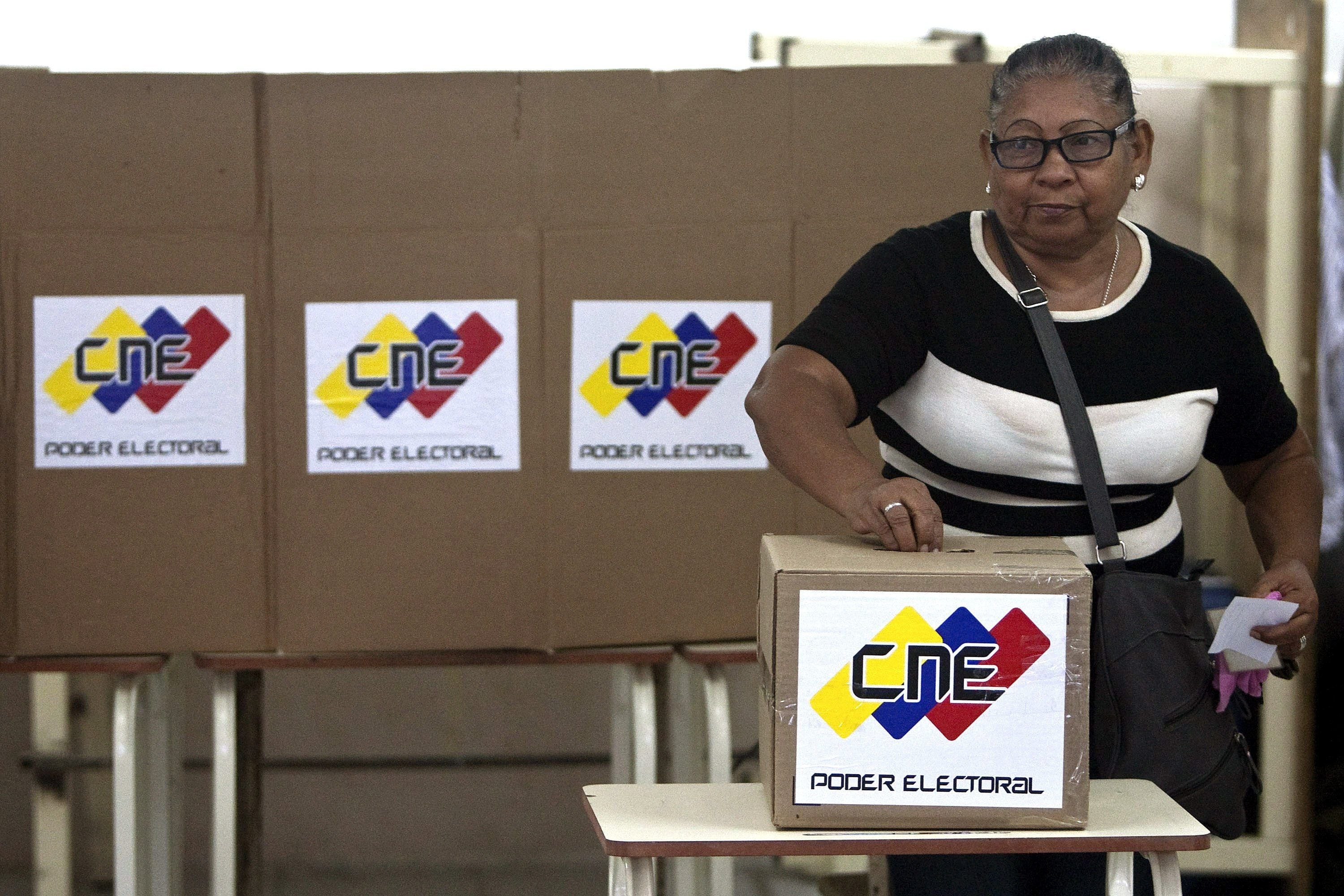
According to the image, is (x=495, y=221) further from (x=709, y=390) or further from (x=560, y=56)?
(x=560, y=56)

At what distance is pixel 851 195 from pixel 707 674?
75 centimetres

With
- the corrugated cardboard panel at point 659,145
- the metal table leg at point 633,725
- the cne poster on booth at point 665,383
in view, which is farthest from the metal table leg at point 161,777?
the corrugated cardboard panel at point 659,145

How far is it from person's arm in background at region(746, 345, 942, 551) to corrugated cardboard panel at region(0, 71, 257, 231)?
108cm

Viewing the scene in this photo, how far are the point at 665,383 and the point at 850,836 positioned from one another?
1092mm

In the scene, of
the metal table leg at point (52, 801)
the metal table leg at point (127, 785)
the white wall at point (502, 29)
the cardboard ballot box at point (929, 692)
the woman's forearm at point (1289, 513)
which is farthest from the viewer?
the white wall at point (502, 29)

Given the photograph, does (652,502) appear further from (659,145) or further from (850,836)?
(850,836)

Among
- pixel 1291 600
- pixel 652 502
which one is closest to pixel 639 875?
pixel 1291 600

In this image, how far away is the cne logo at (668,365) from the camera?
2191mm

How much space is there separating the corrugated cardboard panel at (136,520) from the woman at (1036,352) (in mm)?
1049

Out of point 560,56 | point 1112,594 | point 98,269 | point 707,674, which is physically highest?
point 560,56

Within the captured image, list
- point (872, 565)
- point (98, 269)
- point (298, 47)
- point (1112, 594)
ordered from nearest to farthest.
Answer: point (872, 565) → point (1112, 594) → point (98, 269) → point (298, 47)

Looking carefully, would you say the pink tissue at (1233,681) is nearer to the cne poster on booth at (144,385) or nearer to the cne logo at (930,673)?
the cne logo at (930,673)

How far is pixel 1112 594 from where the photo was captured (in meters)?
1.38

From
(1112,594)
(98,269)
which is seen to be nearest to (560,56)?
(98,269)
